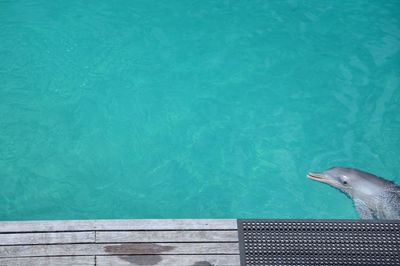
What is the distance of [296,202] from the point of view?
377 centimetres

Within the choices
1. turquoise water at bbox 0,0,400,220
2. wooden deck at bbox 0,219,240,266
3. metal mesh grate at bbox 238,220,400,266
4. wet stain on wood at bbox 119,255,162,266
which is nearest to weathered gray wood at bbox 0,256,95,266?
wooden deck at bbox 0,219,240,266

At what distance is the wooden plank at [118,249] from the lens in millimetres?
2977

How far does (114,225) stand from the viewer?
3115mm

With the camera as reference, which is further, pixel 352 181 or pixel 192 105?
pixel 192 105

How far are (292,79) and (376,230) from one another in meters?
1.86

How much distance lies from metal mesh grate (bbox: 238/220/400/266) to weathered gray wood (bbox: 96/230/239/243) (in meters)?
0.14

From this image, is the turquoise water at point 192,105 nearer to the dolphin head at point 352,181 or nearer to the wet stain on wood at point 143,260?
the dolphin head at point 352,181

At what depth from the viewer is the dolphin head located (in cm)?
374

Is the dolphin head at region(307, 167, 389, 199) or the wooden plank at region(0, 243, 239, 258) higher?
the dolphin head at region(307, 167, 389, 199)

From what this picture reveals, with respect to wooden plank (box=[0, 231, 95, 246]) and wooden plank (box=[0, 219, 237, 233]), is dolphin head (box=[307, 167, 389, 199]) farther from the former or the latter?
wooden plank (box=[0, 231, 95, 246])

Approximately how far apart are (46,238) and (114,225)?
17.8 inches

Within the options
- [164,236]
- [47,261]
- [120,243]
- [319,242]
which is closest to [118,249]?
[120,243]

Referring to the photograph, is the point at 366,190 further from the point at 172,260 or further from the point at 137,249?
the point at 137,249

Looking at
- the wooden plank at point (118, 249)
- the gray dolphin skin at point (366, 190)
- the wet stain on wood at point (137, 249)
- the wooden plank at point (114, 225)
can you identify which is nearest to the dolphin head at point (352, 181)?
the gray dolphin skin at point (366, 190)
